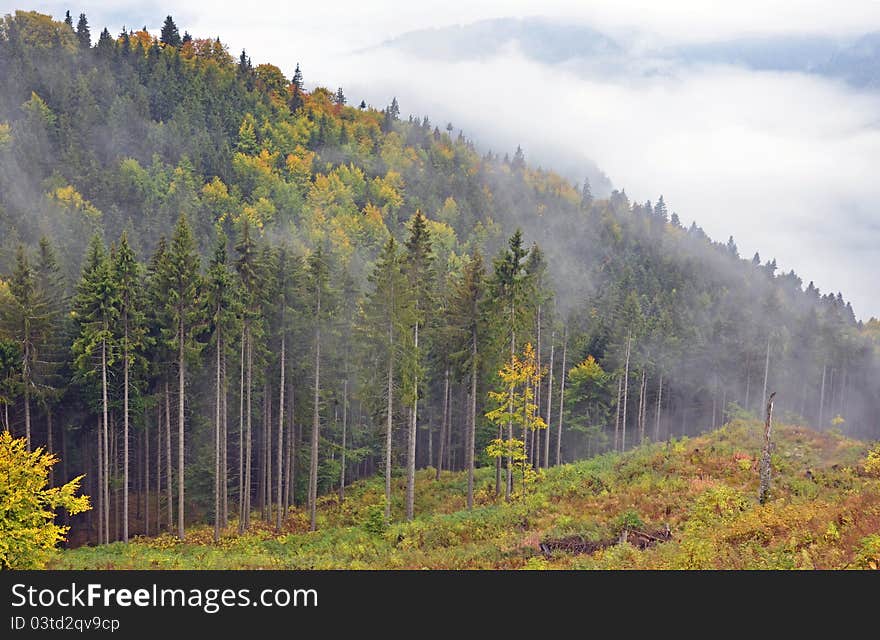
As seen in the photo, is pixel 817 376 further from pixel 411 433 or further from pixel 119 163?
pixel 119 163

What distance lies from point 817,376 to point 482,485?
285ft

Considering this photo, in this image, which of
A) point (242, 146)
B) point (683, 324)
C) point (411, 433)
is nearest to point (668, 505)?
point (411, 433)

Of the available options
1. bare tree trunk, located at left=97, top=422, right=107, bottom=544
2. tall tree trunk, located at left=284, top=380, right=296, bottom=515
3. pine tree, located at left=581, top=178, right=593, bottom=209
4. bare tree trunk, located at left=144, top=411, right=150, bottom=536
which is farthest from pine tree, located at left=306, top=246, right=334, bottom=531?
pine tree, located at left=581, top=178, right=593, bottom=209

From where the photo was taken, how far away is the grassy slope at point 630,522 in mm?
15945

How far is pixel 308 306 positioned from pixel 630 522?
21668mm

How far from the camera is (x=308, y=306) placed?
35406 mm

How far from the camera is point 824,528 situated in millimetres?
16156

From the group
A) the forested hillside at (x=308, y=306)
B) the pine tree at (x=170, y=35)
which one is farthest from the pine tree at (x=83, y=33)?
the pine tree at (x=170, y=35)

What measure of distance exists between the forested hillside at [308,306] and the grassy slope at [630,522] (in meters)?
3.33

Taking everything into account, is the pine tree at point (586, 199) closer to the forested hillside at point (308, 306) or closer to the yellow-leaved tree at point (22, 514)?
the forested hillside at point (308, 306)

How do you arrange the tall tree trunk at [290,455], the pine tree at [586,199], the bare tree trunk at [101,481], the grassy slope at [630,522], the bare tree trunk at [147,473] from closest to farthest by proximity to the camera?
the grassy slope at [630,522], the bare tree trunk at [101,481], the bare tree trunk at [147,473], the tall tree trunk at [290,455], the pine tree at [586,199]

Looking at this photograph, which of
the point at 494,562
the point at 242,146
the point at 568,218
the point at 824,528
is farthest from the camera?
the point at 568,218

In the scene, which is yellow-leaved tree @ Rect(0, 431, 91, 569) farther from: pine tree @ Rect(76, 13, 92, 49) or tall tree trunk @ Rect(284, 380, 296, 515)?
pine tree @ Rect(76, 13, 92, 49)

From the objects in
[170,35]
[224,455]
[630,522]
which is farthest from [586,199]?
[630,522]
